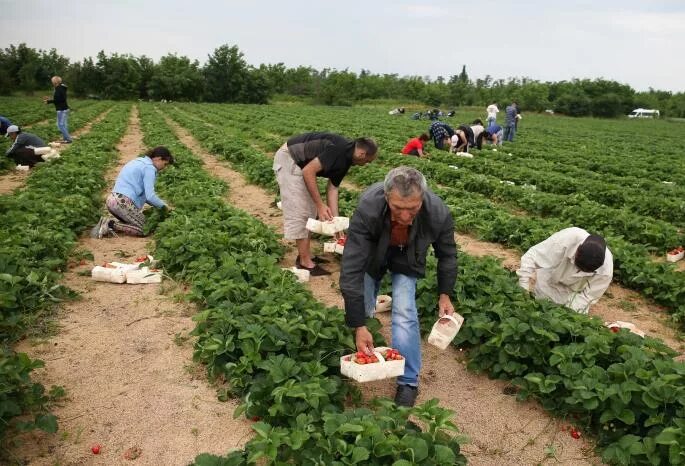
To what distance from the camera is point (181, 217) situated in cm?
649

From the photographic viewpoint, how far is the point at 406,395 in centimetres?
338

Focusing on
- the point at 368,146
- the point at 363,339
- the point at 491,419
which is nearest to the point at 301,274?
the point at 368,146

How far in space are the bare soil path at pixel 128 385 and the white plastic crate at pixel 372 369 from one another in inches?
30.5

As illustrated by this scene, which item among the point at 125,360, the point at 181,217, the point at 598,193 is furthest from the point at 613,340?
the point at 598,193

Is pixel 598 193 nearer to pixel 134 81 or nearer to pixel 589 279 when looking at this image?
pixel 589 279

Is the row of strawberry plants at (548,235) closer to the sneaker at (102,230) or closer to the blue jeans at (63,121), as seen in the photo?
the sneaker at (102,230)

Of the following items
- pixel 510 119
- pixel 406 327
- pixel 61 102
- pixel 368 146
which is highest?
pixel 510 119

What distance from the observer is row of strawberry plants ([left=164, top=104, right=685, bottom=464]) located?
9.63 feet

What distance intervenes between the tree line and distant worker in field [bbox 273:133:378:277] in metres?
A: 56.3

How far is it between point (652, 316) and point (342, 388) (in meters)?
3.91

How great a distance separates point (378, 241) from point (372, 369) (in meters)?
0.80

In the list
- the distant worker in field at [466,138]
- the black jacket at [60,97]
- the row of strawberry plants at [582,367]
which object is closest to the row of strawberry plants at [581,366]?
the row of strawberry plants at [582,367]

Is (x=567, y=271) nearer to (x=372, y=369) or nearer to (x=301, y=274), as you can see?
(x=372, y=369)

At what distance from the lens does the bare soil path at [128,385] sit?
117 inches
